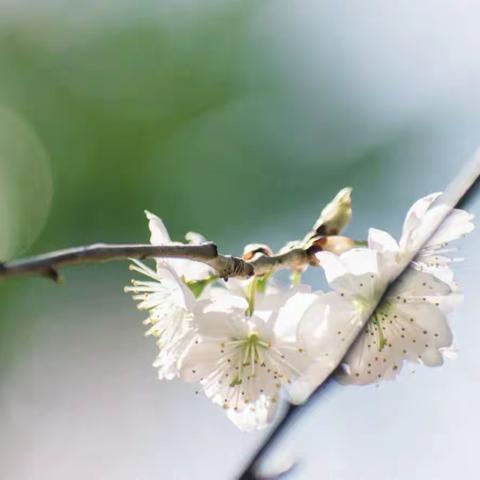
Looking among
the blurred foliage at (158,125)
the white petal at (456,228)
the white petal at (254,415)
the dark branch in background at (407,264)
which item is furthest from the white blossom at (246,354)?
the blurred foliage at (158,125)

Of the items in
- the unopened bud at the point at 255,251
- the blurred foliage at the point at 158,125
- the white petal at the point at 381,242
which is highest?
the unopened bud at the point at 255,251

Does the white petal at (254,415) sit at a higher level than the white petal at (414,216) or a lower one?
lower

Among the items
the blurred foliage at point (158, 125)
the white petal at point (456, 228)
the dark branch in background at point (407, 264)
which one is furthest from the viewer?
the blurred foliage at point (158, 125)

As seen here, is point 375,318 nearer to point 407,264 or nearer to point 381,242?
point 381,242

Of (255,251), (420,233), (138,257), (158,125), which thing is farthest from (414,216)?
(158,125)

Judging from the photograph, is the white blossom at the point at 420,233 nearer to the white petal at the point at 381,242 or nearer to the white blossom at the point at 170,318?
the white petal at the point at 381,242

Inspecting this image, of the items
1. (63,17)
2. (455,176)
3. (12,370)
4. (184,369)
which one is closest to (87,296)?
(12,370)

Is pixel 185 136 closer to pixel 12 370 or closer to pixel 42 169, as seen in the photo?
pixel 42 169

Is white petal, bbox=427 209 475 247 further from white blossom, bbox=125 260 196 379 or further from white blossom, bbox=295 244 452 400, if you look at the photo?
white blossom, bbox=125 260 196 379

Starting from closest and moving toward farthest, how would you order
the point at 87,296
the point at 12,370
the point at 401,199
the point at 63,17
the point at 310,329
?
the point at 310,329, the point at 401,199, the point at 12,370, the point at 87,296, the point at 63,17
